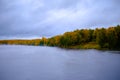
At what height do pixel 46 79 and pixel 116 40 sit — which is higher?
pixel 116 40

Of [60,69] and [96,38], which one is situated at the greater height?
[96,38]

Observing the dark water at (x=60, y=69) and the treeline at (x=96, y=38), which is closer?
the dark water at (x=60, y=69)

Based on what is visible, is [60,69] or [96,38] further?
[96,38]

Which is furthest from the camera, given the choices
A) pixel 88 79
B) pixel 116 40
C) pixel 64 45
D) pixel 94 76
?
pixel 64 45

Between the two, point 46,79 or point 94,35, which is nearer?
point 46,79

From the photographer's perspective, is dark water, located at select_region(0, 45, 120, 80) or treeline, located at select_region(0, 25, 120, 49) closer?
dark water, located at select_region(0, 45, 120, 80)

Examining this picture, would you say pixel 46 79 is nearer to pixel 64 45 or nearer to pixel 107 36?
pixel 107 36

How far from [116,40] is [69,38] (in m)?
39.5

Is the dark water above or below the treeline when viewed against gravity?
below

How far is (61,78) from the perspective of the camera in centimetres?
2752

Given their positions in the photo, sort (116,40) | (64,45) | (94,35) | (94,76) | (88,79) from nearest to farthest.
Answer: (88,79), (94,76), (116,40), (94,35), (64,45)

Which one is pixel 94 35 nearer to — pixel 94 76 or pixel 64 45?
pixel 64 45

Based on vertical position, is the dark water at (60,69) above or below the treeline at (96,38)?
below

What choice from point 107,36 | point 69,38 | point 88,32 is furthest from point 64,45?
point 107,36
